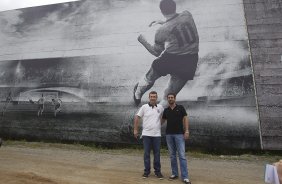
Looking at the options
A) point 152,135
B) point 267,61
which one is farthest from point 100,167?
point 267,61

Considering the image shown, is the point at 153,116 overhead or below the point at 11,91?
below

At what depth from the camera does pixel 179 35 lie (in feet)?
35.0

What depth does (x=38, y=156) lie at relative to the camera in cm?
870

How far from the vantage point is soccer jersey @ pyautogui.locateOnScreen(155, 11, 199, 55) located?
10.4 metres

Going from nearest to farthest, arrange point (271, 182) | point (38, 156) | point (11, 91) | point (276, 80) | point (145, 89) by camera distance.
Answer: point (271, 182) → point (38, 156) → point (276, 80) → point (145, 89) → point (11, 91)

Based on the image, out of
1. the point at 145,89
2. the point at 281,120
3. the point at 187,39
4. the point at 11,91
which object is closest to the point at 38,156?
the point at 145,89

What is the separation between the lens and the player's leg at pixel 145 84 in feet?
34.3

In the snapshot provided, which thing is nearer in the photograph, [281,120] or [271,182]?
[271,182]

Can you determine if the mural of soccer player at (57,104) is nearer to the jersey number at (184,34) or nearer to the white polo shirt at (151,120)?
the jersey number at (184,34)

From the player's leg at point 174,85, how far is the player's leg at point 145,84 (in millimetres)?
456

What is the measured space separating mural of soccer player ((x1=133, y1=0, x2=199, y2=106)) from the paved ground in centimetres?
217

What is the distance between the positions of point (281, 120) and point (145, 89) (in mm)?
4025

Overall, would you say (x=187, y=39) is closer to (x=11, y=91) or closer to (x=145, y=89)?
(x=145, y=89)

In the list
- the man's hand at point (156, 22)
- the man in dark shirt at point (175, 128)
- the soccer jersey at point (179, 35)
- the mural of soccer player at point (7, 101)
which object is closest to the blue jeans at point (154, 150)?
the man in dark shirt at point (175, 128)
